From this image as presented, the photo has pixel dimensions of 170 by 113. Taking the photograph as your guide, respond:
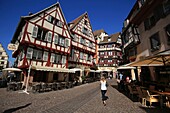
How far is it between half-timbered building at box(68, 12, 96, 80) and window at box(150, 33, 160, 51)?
12143 millimetres

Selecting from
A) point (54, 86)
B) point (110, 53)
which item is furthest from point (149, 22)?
point (110, 53)

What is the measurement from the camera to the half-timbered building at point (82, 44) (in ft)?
68.6

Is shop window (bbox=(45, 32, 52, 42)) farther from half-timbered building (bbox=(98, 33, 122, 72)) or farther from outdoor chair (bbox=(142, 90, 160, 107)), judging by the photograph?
half-timbered building (bbox=(98, 33, 122, 72))

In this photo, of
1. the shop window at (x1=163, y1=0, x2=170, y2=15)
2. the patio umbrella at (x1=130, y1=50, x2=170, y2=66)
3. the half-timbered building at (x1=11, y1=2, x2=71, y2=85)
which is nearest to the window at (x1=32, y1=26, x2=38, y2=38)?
the half-timbered building at (x1=11, y1=2, x2=71, y2=85)

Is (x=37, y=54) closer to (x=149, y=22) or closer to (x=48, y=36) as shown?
(x=48, y=36)

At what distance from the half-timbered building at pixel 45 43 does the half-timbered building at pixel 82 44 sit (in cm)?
212

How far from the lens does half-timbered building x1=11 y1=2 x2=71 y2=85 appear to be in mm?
13734

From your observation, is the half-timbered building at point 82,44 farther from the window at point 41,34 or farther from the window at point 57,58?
the window at point 41,34

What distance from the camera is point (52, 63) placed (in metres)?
16.2

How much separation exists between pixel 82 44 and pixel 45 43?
9021mm

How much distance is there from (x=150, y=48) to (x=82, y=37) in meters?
13.8

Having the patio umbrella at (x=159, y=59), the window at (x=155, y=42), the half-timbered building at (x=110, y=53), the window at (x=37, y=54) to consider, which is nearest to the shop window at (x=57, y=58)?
the window at (x=37, y=54)

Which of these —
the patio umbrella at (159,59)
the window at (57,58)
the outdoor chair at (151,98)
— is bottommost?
the outdoor chair at (151,98)

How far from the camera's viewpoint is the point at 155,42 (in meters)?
12.0
